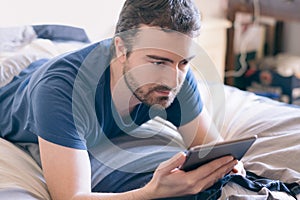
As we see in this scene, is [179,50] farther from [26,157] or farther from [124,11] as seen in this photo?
[26,157]

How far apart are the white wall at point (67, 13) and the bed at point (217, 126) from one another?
0.63ft

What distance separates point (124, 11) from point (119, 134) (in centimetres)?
33

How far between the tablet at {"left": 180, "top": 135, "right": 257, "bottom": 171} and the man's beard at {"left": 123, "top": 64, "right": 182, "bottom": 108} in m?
0.23

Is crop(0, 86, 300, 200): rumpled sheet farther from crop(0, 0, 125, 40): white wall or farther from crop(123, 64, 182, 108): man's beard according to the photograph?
crop(0, 0, 125, 40): white wall

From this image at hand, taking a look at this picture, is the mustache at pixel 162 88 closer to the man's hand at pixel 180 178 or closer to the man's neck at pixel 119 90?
the man's neck at pixel 119 90

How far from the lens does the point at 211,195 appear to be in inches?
39.5

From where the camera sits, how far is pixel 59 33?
1.69 meters

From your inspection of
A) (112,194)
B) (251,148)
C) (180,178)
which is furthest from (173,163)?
(251,148)

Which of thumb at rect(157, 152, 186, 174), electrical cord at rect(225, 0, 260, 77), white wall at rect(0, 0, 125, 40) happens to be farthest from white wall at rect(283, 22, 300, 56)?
thumb at rect(157, 152, 186, 174)

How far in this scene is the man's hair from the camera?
43.0 inches

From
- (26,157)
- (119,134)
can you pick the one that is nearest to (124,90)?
(119,134)

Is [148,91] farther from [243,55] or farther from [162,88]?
[243,55]

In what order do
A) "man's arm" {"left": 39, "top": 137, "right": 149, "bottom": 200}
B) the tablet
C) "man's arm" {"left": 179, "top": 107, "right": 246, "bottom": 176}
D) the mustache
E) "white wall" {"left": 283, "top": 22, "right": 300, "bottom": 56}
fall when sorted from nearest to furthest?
1. the tablet
2. "man's arm" {"left": 39, "top": 137, "right": 149, "bottom": 200}
3. the mustache
4. "man's arm" {"left": 179, "top": 107, "right": 246, "bottom": 176}
5. "white wall" {"left": 283, "top": 22, "right": 300, "bottom": 56}

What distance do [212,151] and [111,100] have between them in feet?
1.12
